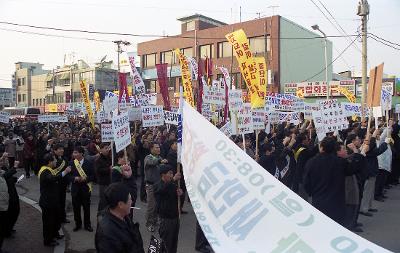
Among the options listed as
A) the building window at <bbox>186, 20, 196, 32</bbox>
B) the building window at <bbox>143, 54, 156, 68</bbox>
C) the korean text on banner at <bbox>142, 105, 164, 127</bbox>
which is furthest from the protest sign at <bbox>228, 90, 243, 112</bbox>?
the building window at <bbox>143, 54, 156, 68</bbox>

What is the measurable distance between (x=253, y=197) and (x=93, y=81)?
204 feet

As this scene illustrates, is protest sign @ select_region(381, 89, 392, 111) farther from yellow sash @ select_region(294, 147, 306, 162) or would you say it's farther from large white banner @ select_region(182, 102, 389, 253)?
large white banner @ select_region(182, 102, 389, 253)

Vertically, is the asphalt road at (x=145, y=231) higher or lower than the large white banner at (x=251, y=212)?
lower

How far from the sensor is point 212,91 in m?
12.2

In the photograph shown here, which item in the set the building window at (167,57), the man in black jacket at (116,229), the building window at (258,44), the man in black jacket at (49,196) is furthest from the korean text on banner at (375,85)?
the building window at (167,57)

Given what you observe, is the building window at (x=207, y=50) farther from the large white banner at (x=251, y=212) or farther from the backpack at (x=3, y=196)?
the large white banner at (x=251, y=212)

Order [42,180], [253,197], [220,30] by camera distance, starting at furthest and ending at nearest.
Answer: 1. [220,30]
2. [42,180]
3. [253,197]

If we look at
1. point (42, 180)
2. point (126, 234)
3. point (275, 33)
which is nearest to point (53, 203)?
point (42, 180)

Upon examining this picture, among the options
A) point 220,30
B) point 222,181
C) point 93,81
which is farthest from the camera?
point 93,81

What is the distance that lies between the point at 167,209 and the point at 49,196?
111 inches

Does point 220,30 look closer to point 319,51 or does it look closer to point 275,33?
point 275,33

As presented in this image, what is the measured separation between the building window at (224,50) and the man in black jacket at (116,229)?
126 feet

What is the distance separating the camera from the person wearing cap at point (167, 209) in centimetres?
554

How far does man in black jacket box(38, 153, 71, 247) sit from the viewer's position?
7.30m
